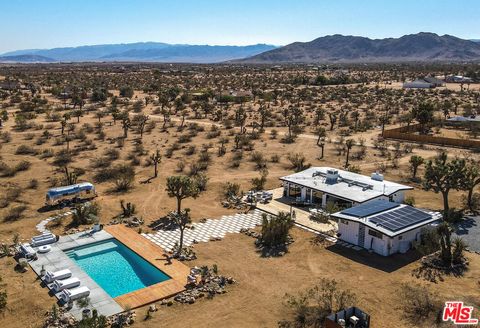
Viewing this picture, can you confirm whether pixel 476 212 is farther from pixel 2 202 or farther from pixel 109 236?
pixel 2 202

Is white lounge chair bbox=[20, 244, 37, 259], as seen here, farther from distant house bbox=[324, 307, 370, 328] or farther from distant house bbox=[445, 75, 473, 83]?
distant house bbox=[445, 75, 473, 83]

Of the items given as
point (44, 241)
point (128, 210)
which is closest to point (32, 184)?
point (128, 210)

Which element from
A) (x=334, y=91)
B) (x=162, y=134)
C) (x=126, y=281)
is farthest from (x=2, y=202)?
(x=334, y=91)

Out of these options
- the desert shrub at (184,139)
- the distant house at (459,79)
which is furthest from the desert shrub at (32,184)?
the distant house at (459,79)

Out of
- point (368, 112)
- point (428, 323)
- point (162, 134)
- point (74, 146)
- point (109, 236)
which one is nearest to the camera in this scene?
point (428, 323)

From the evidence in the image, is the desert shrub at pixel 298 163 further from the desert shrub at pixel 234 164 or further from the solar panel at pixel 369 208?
the solar panel at pixel 369 208
